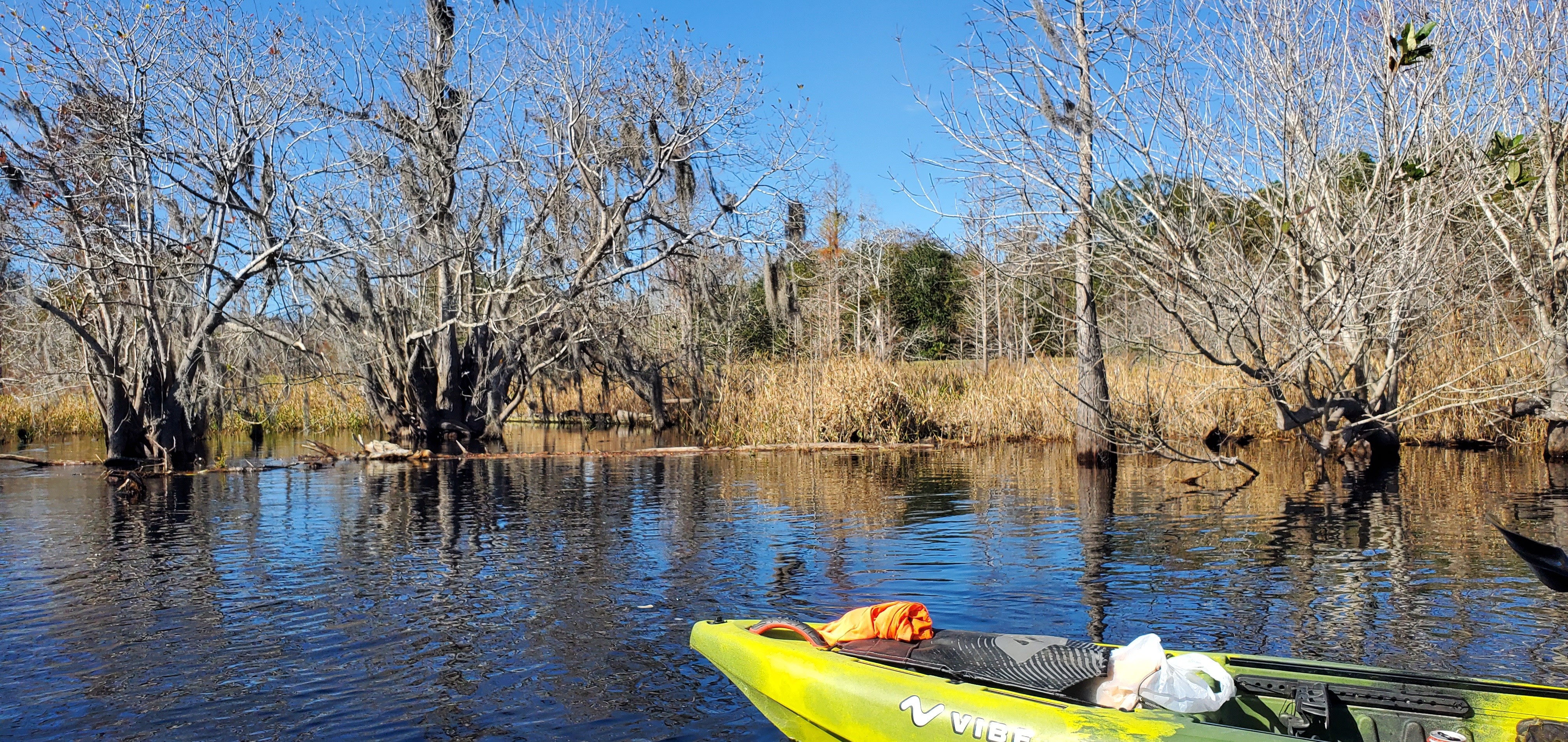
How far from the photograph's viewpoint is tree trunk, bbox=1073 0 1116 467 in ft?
40.3

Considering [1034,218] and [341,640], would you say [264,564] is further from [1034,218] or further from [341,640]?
[1034,218]

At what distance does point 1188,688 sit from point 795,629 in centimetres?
215

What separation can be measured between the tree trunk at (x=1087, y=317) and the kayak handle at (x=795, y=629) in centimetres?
679

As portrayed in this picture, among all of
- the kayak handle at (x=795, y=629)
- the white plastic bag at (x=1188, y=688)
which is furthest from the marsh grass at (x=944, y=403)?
the white plastic bag at (x=1188, y=688)

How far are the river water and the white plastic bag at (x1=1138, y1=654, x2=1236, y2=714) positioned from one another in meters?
1.91

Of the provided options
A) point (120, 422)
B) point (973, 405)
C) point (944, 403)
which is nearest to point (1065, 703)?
point (120, 422)

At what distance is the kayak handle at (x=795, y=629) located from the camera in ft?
19.6

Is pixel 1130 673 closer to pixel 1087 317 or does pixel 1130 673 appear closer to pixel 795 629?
pixel 795 629

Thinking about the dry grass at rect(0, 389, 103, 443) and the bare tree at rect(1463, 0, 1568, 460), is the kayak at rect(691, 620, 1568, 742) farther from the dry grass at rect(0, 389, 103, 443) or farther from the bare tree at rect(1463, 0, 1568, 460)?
the dry grass at rect(0, 389, 103, 443)

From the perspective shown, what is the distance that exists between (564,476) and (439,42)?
9782 mm

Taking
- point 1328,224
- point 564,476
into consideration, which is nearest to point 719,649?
point 1328,224

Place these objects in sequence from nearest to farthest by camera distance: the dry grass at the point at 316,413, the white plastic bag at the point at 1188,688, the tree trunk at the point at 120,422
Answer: the white plastic bag at the point at 1188,688, the tree trunk at the point at 120,422, the dry grass at the point at 316,413

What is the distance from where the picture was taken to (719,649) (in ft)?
20.8

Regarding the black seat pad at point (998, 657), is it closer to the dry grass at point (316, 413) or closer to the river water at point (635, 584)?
the river water at point (635, 584)
